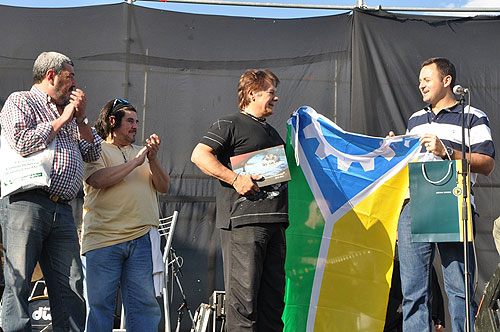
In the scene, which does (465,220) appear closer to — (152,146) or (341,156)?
(341,156)

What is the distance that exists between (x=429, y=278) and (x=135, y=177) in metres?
1.84

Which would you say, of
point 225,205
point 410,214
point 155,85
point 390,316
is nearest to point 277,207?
point 225,205

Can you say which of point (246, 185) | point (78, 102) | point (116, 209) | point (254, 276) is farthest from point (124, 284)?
point (78, 102)

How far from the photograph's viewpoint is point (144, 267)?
3941 mm

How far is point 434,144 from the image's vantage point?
3.88 metres

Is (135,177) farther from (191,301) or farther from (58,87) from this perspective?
(191,301)

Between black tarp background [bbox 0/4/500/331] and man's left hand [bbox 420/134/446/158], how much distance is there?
1856mm

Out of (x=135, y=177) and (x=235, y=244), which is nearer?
(x=235, y=244)

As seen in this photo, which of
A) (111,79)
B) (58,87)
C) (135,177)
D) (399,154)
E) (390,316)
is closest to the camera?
(58,87)

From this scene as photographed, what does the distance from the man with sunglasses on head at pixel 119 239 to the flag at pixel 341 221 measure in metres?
1.08

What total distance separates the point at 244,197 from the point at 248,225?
17 cm

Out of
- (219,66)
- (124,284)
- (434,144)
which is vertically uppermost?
(219,66)

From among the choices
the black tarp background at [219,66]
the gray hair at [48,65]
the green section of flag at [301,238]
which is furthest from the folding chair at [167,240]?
the gray hair at [48,65]

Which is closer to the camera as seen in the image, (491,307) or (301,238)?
(491,307)
